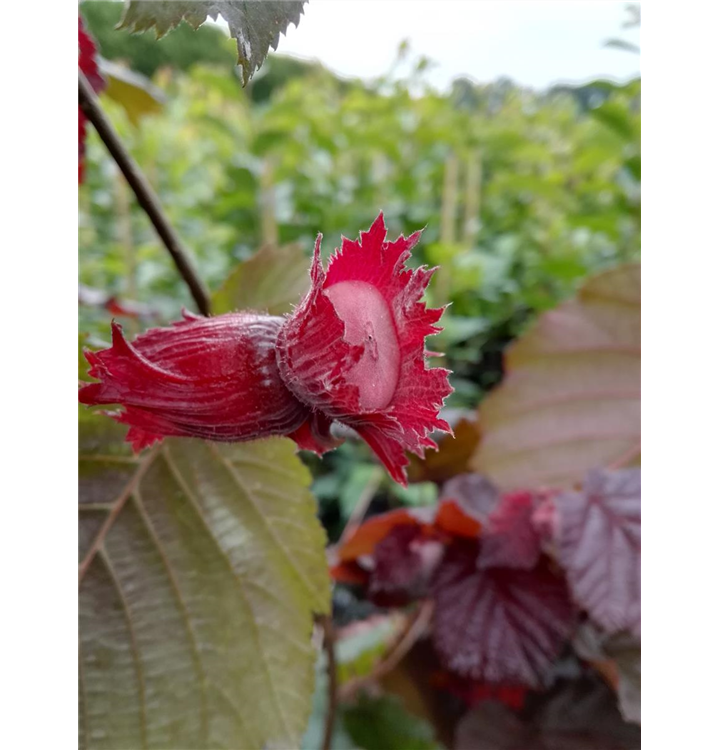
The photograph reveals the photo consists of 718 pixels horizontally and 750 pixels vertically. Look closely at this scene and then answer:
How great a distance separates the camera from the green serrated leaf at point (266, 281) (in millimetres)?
289

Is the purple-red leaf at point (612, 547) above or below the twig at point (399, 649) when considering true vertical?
above

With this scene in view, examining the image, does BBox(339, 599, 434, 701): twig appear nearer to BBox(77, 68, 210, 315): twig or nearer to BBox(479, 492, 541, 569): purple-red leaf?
BBox(479, 492, 541, 569): purple-red leaf

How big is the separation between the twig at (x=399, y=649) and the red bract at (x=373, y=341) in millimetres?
322

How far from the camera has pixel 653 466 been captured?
417 mm

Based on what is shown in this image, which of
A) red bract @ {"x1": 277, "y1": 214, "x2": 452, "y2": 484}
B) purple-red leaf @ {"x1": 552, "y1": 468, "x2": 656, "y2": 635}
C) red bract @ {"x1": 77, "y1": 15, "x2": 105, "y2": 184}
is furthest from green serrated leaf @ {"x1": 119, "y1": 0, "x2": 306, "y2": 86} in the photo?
purple-red leaf @ {"x1": 552, "y1": 468, "x2": 656, "y2": 635}

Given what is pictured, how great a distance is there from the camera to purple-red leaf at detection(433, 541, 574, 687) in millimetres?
371

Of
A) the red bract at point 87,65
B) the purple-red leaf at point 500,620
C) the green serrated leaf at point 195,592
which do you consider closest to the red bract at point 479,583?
the purple-red leaf at point 500,620

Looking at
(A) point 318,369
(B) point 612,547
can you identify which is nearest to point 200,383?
(A) point 318,369

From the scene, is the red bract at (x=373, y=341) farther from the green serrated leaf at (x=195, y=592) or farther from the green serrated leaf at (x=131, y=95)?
the green serrated leaf at (x=131, y=95)

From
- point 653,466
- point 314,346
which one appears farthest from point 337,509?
point 314,346

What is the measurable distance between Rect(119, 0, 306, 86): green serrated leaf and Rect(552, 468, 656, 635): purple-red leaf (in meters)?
0.31

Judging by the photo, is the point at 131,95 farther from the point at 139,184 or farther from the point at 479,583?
the point at 479,583

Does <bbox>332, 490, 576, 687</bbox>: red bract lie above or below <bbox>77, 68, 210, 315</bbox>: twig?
below

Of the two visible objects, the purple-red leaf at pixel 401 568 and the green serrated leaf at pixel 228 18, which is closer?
the green serrated leaf at pixel 228 18
